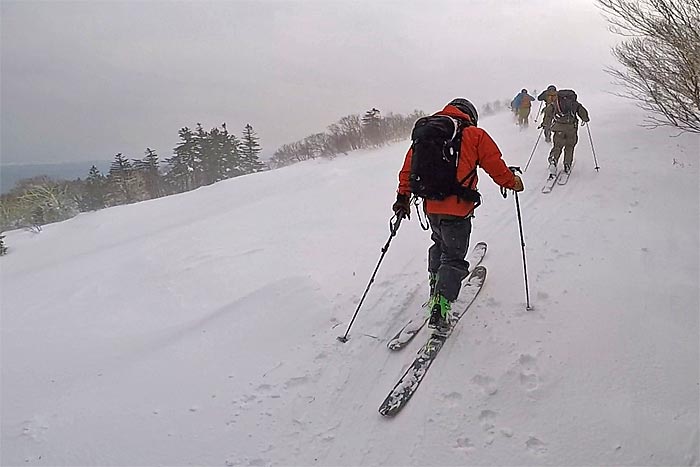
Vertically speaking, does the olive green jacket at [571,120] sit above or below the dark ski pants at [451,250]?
above

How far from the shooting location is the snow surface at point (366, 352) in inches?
122

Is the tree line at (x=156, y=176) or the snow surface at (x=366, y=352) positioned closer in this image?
the snow surface at (x=366, y=352)

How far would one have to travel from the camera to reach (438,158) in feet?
12.5

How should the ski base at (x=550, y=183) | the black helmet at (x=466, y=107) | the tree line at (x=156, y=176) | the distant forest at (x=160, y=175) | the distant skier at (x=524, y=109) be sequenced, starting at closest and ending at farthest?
the black helmet at (x=466, y=107), the ski base at (x=550, y=183), the distant skier at (x=524, y=109), the distant forest at (x=160, y=175), the tree line at (x=156, y=176)

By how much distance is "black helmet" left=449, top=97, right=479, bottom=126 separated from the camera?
403cm

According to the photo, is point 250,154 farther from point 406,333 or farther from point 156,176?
point 406,333

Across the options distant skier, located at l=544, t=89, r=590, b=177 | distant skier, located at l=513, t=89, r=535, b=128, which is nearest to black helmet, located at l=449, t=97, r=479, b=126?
distant skier, located at l=544, t=89, r=590, b=177

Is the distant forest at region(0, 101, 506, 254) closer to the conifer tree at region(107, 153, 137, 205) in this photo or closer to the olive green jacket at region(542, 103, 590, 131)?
the conifer tree at region(107, 153, 137, 205)

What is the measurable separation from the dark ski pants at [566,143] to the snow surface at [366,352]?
1761 millimetres

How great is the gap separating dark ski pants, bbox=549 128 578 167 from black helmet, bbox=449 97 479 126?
632 centimetres

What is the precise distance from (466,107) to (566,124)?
6.50 m

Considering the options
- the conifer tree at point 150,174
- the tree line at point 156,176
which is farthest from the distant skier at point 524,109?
the conifer tree at point 150,174

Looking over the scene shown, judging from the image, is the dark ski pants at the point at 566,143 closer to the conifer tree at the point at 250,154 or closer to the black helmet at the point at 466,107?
the black helmet at the point at 466,107

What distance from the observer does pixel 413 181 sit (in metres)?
3.98
